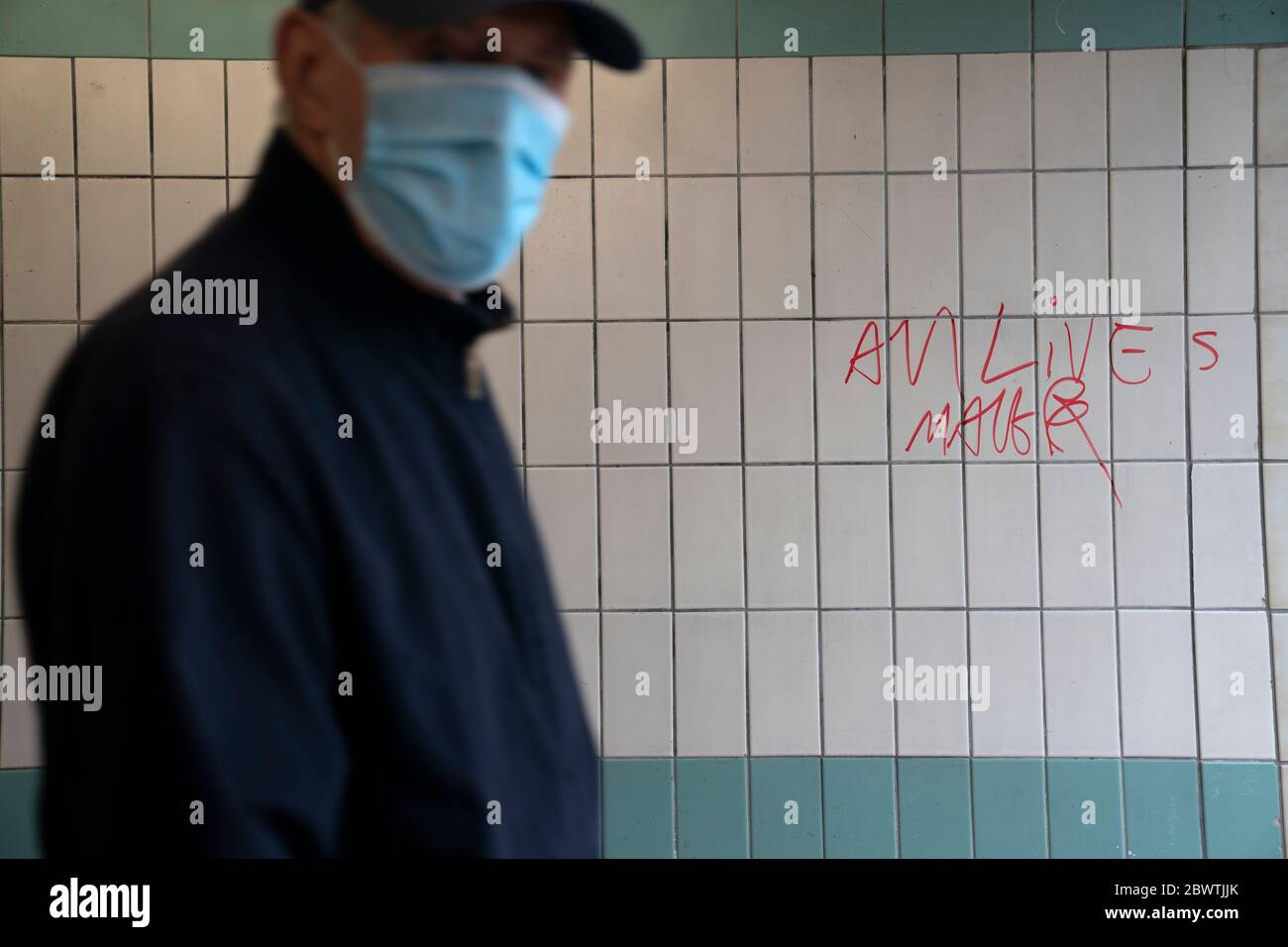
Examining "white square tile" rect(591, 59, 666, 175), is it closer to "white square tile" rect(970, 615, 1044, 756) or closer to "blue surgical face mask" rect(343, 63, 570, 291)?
"blue surgical face mask" rect(343, 63, 570, 291)

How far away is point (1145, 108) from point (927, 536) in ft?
2.69

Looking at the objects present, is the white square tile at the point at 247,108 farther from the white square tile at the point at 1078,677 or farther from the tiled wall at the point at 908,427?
the white square tile at the point at 1078,677

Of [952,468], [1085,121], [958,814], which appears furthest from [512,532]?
[1085,121]

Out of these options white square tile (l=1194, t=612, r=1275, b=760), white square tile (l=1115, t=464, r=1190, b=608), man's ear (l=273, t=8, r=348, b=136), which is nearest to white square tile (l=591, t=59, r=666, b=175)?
man's ear (l=273, t=8, r=348, b=136)

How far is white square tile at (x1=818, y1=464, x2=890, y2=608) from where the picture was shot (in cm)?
154

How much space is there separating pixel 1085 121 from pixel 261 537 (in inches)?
58.6

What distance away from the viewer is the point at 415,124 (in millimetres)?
997

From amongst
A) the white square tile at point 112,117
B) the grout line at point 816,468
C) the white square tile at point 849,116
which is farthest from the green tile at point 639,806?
the white square tile at point 112,117

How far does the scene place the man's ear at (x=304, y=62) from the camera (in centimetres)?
96

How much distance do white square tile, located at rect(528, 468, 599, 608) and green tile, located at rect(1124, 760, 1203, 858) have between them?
984mm

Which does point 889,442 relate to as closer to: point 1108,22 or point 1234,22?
point 1108,22

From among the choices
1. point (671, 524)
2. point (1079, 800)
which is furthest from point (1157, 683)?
point (671, 524)
